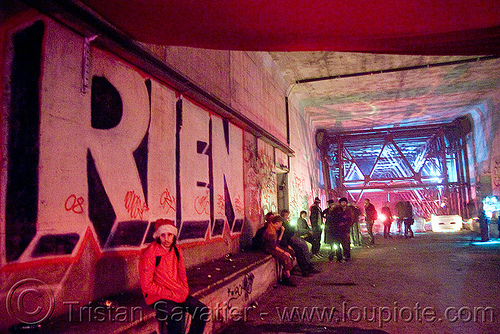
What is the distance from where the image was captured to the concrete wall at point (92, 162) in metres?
2.77

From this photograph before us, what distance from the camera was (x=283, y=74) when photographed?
1175 cm

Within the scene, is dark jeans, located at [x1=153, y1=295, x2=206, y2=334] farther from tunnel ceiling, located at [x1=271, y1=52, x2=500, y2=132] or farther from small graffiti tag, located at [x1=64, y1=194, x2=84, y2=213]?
tunnel ceiling, located at [x1=271, y1=52, x2=500, y2=132]

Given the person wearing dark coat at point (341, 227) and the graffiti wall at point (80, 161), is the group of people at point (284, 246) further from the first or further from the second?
the graffiti wall at point (80, 161)

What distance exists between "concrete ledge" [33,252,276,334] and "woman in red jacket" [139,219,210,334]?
0.13 m

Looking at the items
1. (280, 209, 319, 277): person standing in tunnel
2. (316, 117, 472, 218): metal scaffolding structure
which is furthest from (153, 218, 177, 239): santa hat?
(316, 117, 472, 218): metal scaffolding structure

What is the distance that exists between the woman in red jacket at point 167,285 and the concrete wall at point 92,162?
67cm

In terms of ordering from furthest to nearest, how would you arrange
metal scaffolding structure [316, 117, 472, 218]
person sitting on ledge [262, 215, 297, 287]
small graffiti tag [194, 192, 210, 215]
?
metal scaffolding structure [316, 117, 472, 218]
person sitting on ledge [262, 215, 297, 287]
small graffiti tag [194, 192, 210, 215]

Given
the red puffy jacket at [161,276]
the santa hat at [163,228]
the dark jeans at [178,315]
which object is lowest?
the dark jeans at [178,315]

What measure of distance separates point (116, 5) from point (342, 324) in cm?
454

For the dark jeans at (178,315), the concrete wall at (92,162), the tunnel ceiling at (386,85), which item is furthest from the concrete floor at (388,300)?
the tunnel ceiling at (386,85)

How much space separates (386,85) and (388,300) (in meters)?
10.1

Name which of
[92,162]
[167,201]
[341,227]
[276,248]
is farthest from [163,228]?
[341,227]

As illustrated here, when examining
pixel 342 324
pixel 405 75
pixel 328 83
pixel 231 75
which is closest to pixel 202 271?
pixel 342 324

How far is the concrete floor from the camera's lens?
14.1 feet
